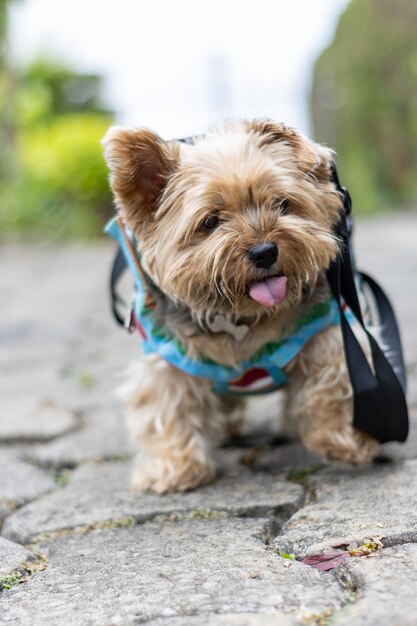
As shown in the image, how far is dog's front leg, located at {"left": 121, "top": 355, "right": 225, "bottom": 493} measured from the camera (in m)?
3.26

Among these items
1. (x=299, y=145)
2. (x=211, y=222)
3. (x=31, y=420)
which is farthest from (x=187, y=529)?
(x=31, y=420)

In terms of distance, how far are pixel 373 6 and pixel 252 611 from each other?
1423 cm

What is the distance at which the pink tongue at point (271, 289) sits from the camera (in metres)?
2.83

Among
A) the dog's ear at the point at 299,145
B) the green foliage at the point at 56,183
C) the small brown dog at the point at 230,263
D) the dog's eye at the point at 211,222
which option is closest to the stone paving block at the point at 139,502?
the small brown dog at the point at 230,263

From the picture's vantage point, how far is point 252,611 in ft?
6.66

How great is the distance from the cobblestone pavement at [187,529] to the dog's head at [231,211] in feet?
2.29

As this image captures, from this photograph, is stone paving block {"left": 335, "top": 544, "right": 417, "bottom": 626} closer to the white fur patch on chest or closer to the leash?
the leash

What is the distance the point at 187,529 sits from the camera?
277 cm

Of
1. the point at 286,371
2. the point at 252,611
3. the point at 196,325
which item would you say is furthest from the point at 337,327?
the point at 252,611

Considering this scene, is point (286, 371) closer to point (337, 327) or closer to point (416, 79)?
point (337, 327)

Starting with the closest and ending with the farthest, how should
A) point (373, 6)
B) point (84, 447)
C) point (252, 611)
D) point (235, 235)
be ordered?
point (252, 611)
point (235, 235)
point (84, 447)
point (373, 6)

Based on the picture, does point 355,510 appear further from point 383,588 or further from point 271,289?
point 271,289

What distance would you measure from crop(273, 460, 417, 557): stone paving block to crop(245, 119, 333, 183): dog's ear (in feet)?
3.44

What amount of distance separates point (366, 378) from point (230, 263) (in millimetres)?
661
